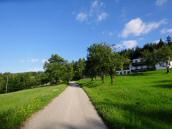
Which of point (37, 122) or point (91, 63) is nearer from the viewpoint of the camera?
point (37, 122)

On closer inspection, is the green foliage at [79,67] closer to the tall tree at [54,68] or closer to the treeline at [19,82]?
the treeline at [19,82]

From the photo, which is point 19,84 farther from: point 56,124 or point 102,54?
point 56,124

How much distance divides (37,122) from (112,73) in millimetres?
49377

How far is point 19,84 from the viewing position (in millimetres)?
145750

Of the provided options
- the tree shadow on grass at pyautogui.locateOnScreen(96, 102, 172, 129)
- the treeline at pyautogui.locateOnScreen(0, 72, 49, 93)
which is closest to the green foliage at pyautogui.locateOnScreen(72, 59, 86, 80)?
the treeline at pyautogui.locateOnScreen(0, 72, 49, 93)

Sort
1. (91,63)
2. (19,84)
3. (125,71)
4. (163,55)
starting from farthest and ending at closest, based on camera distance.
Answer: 1. (125,71)
2. (19,84)
3. (163,55)
4. (91,63)

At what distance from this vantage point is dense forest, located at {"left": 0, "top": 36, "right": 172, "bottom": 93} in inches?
2483

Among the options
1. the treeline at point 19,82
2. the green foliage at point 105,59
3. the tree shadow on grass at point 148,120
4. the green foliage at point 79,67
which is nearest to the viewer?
the tree shadow on grass at point 148,120

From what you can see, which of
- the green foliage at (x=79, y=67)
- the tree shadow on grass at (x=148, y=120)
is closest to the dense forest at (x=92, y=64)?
the green foliage at (x=79, y=67)

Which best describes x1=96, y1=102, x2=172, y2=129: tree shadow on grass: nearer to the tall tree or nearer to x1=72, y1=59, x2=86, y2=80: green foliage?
the tall tree

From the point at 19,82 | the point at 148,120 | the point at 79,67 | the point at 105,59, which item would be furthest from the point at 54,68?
the point at 148,120

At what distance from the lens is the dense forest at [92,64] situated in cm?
6308

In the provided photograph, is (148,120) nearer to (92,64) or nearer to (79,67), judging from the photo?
(92,64)

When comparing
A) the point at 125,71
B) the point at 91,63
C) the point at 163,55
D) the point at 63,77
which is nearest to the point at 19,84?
the point at 63,77
